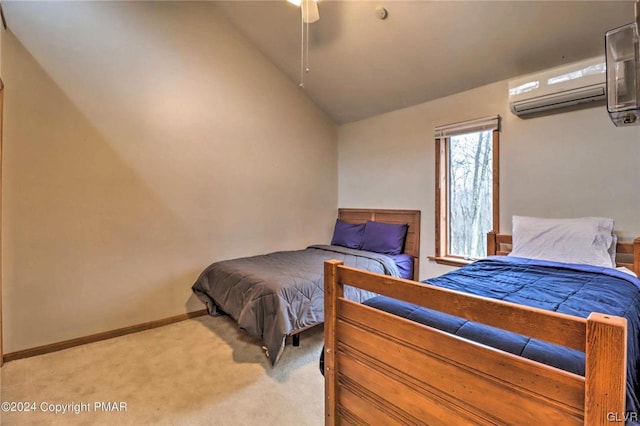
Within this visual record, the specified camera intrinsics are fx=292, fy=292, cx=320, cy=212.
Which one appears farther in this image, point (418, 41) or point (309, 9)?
point (418, 41)

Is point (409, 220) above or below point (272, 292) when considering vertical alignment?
above

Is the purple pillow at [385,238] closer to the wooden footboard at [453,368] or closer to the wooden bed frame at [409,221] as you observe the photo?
the wooden bed frame at [409,221]

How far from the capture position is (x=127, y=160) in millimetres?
2797

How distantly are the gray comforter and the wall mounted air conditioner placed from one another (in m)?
1.98

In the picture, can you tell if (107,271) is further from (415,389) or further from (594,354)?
(594,354)

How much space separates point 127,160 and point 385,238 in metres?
2.95

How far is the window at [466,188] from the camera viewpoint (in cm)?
304

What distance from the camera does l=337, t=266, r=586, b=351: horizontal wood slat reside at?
2.43ft

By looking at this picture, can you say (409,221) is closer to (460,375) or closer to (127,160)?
(460,375)

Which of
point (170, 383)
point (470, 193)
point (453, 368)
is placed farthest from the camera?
point (470, 193)

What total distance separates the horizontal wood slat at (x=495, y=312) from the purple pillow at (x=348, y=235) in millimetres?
2804

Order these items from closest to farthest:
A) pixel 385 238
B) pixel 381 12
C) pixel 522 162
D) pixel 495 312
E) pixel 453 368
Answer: pixel 495 312, pixel 453 368, pixel 381 12, pixel 522 162, pixel 385 238

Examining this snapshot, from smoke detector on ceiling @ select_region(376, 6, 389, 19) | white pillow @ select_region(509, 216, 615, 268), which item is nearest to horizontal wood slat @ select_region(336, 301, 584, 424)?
white pillow @ select_region(509, 216, 615, 268)

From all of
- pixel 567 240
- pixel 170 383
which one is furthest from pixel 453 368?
pixel 567 240
